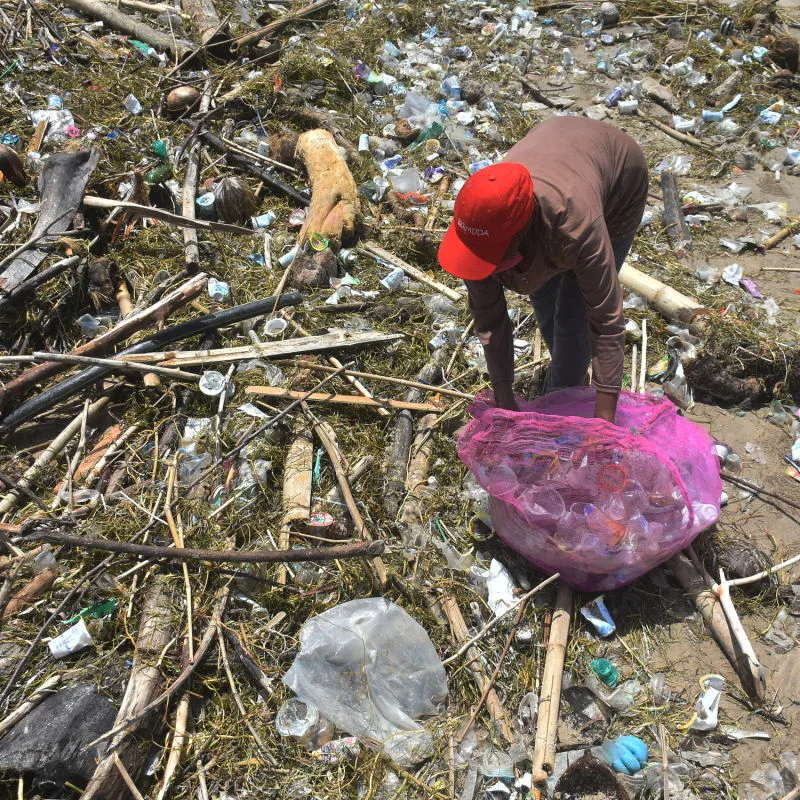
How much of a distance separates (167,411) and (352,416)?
3.11ft

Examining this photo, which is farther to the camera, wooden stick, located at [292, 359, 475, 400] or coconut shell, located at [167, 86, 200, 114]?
coconut shell, located at [167, 86, 200, 114]

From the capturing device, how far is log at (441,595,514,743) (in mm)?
2367

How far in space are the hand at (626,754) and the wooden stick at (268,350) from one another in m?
2.20

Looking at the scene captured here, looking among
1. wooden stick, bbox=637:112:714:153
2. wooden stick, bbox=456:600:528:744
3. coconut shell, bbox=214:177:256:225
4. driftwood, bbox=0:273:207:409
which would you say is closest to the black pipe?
driftwood, bbox=0:273:207:409

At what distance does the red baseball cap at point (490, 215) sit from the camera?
1896 millimetres

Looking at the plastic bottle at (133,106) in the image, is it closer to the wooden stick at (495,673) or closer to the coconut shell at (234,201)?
the coconut shell at (234,201)

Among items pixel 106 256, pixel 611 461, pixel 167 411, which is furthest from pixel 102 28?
pixel 611 461

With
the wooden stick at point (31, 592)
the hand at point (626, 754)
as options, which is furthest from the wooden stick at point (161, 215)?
the hand at point (626, 754)

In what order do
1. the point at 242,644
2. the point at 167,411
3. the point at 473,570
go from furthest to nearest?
the point at 167,411, the point at 473,570, the point at 242,644

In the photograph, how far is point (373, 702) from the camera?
2340mm

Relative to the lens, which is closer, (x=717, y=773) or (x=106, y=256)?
→ (x=717, y=773)

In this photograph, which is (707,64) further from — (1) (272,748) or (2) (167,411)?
(1) (272,748)

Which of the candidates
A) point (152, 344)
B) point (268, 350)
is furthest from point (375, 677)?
point (152, 344)

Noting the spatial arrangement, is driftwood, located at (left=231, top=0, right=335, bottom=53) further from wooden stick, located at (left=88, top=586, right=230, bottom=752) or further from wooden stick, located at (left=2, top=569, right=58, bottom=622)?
wooden stick, located at (left=88, top=586, right=230, bottom=752)
